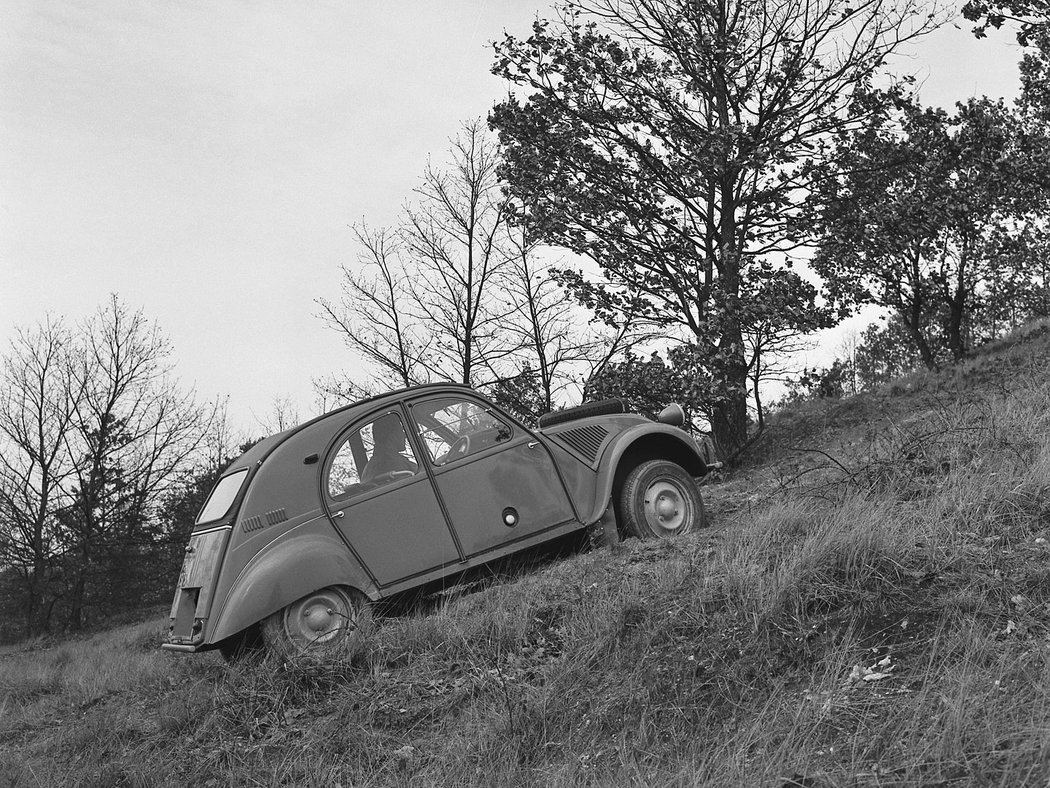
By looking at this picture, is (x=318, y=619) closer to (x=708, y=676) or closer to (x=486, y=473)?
(x=486, y=473)

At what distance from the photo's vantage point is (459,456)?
684 centimetres

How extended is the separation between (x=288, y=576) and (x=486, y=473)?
1.66 metres

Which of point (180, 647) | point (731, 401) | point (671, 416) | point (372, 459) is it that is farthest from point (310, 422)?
point (731, 401)

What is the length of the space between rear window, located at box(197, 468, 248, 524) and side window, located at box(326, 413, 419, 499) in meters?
0.67

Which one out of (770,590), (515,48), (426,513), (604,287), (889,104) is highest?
(515,48)

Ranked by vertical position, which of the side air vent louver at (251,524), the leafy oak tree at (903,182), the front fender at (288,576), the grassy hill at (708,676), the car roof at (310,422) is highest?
the leafy oak tree at (903,182)

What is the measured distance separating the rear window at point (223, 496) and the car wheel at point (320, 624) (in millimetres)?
905

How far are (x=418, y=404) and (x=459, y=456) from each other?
0.50 metres

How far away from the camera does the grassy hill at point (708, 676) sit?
3.48 metres

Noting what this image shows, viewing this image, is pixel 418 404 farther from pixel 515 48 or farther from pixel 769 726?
pixel 515 48

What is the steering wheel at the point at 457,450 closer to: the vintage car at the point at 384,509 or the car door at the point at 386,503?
the vintage car at the point at 384,509

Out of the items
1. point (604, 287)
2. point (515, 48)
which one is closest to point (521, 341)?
point (604, 287)

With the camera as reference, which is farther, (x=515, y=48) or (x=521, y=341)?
(x=521, y=341)

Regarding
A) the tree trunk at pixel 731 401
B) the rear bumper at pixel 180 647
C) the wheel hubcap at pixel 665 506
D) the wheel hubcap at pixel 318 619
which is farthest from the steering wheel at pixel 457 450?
the tree trunk at pixel 731 401
